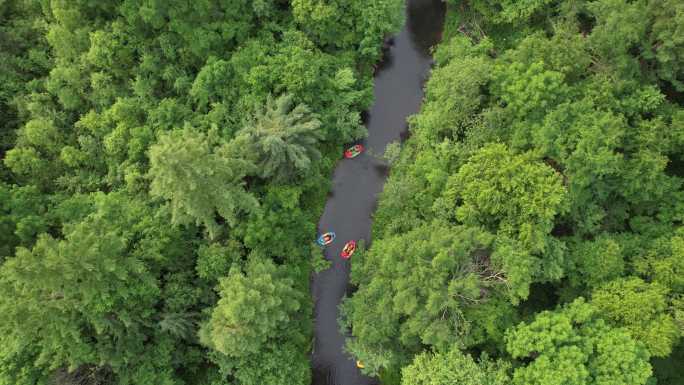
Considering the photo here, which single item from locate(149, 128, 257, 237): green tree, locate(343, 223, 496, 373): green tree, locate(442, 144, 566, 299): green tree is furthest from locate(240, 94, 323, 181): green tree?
locate(442, 144, 566, 299): green tree

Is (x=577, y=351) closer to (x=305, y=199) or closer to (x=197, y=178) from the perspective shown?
(x=197, y=178)

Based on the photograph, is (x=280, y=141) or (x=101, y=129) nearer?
(x=280, y=141)

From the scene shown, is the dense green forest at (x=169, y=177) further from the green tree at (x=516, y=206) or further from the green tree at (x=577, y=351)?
the green tree at (x=577, y=351)

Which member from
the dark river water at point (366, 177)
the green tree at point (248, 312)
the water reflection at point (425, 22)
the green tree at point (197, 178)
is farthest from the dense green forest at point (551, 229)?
the water reflection at point (425, 22)

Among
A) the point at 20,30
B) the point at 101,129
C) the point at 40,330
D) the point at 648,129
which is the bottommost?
the point at 648,129

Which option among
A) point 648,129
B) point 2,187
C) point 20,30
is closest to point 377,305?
point 648,129

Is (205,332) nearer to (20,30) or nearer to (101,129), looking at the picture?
(101,129)
